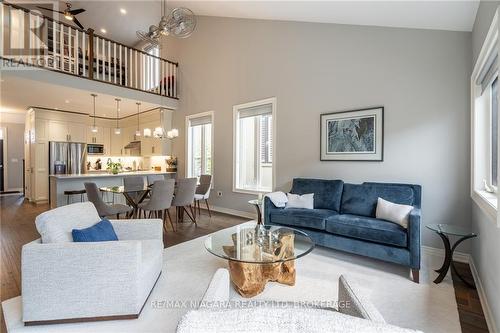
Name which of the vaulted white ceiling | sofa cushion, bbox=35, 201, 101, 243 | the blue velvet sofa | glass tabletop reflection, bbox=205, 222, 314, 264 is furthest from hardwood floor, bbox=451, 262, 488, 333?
sofa cushion, bbox=35, 201, 101, 243

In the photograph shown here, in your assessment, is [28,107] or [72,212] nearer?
→ [72,212]

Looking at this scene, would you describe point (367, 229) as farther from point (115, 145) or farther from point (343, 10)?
point (115, 145)

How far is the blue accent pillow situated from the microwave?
7.01m

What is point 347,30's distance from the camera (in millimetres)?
3848

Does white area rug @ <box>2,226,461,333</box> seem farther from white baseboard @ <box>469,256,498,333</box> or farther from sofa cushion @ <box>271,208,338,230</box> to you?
sofa cushion @ <box>271,208,338,230</box>

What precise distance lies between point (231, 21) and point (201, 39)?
105 cm

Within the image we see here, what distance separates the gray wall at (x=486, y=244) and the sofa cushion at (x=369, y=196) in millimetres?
683

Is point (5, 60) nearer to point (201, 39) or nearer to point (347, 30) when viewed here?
point (201, 39)

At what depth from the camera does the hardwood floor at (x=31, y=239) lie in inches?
78.6

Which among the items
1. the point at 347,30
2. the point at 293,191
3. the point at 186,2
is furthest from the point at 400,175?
the point at 186,2

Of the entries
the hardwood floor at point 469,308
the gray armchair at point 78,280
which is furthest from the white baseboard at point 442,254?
the gray armchair at point 78,280

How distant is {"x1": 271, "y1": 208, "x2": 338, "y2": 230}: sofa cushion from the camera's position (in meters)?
3.21

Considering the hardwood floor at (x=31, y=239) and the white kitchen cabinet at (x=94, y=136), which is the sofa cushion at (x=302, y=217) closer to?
the hardwood floor at (x=31, y=239)

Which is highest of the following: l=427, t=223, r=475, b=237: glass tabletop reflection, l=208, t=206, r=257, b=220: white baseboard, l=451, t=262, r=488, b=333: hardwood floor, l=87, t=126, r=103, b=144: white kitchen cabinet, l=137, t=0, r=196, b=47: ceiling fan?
l=137, t=0, r=196, b=47: ceiling fan
